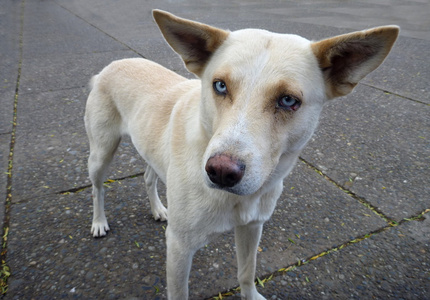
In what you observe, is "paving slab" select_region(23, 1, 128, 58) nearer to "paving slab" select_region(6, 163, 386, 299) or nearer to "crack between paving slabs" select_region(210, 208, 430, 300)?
"paving slab" select_region(6, 163, 386, 299)

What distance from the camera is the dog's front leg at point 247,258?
7.00 feet

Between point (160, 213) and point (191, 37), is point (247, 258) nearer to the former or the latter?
point (160, 213)

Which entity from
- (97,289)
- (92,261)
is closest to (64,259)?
(92,261)

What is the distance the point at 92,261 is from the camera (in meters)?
2.46

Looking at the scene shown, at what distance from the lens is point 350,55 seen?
1.68m

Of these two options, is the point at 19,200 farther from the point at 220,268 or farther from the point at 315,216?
the point at 315,216

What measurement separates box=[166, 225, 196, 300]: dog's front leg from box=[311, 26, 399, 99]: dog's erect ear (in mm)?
1129

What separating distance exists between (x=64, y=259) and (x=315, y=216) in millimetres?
2030

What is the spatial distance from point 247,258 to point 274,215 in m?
0.81

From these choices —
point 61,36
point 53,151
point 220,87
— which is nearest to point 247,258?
point 220,87

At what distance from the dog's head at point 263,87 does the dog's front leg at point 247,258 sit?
21.1 inches

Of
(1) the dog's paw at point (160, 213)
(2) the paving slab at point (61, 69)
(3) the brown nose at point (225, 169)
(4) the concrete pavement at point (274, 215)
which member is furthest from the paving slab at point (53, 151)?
(3) the brown nose at point (225, 169)

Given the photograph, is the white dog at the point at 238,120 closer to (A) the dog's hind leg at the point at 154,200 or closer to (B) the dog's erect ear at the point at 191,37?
(B) the dog's erect ear at the point at 191,37

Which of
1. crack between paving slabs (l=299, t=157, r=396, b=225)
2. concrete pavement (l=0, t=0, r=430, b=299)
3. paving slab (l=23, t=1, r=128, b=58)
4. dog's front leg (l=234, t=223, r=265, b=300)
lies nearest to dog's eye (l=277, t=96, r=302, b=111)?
dog's front leg (l=234, t=223, r=265, b=300)
